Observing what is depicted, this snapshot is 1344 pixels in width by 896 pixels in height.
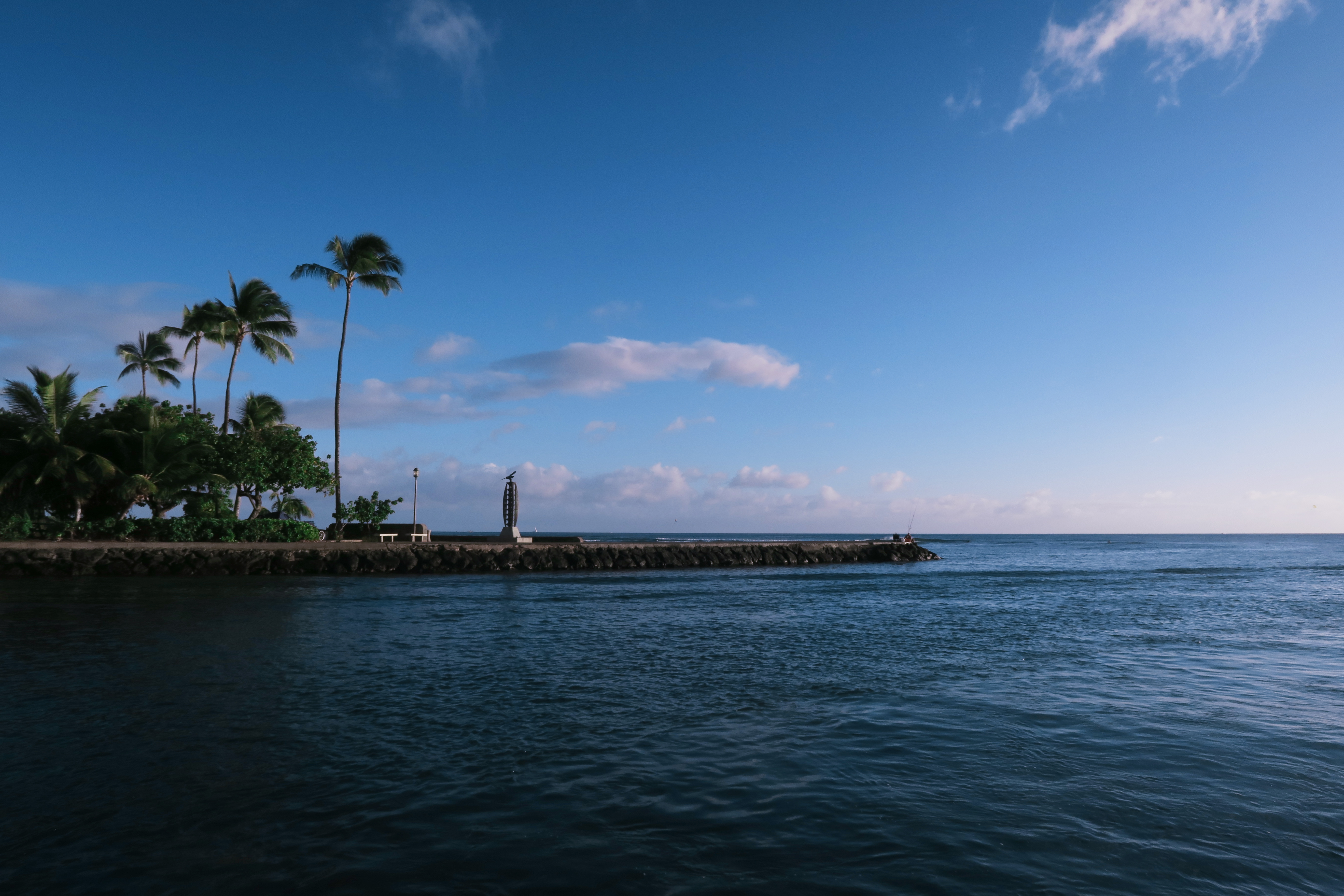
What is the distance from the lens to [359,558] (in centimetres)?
3734

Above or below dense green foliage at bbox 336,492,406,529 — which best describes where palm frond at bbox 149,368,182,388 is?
above

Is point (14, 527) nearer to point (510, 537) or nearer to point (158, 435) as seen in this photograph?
point (158, 435)

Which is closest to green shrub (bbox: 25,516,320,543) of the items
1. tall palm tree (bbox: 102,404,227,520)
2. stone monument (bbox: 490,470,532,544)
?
tall palm tree (bbox: 102,404,227,520)

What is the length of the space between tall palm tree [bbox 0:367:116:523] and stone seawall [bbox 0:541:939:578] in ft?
10.8

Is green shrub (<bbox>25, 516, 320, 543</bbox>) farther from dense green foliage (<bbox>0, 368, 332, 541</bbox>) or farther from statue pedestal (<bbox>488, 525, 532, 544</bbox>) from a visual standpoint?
statue pedestal (<bbox>488, 525, 532, 544</bbox>)

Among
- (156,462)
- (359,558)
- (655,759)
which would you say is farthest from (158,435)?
→ (655,759)

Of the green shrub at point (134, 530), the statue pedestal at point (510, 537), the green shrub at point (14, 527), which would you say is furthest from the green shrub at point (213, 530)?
the statue pedestal at point (510, 537)

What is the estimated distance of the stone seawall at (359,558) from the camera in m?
32.5

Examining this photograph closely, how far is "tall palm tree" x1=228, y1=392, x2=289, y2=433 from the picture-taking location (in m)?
54.1

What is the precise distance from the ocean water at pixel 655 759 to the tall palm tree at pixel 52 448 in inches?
907

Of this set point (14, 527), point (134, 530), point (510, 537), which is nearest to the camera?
point (14, 527)

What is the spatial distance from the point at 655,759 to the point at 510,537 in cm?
4113

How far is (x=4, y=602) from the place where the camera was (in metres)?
22.8

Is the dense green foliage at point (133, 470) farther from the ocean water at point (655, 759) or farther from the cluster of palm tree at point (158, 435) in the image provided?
the ocean water at point (655, 759)
